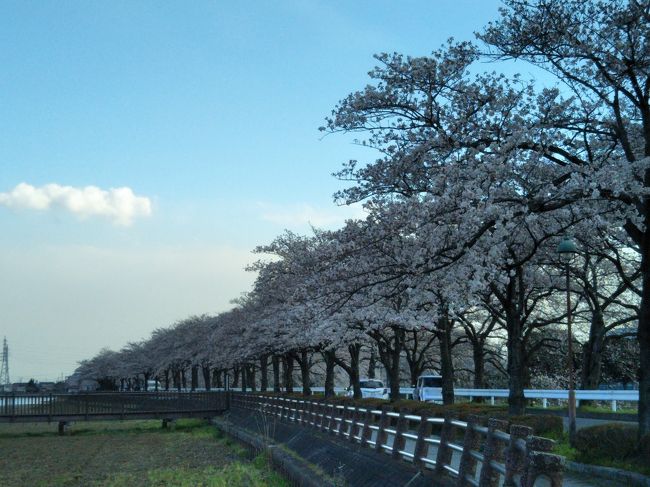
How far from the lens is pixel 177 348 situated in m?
100

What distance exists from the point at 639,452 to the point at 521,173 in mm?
6323

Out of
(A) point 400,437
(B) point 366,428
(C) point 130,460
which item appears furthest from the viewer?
(C) point 130,460

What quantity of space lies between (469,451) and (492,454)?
3.08 feet

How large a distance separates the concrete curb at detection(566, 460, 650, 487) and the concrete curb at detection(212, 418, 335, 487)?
4908mm

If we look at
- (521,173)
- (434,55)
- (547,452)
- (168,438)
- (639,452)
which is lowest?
(168,438)

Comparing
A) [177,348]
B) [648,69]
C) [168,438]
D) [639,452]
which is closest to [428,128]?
[648,69]

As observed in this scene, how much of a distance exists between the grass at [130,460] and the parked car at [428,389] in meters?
12.9

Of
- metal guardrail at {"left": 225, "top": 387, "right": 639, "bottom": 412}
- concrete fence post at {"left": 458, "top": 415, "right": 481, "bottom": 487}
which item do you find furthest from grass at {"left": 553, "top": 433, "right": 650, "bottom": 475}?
metal guardrail at {"left": 225, "top": 387, "right": 639, "bottom": 412}

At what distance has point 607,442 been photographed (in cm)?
1628

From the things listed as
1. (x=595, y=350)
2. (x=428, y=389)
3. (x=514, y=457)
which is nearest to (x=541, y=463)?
(x=514, y=457)

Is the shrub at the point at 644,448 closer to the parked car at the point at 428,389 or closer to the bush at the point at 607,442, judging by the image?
the bush at the point at 607,442

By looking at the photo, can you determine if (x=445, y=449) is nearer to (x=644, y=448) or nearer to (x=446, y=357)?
(x=644, y=448)

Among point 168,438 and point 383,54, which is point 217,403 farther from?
point 383,54

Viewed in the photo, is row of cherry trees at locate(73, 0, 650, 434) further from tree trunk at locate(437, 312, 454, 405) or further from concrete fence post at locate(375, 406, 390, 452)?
tree trunk at locate(437, 312, 454, 405)
